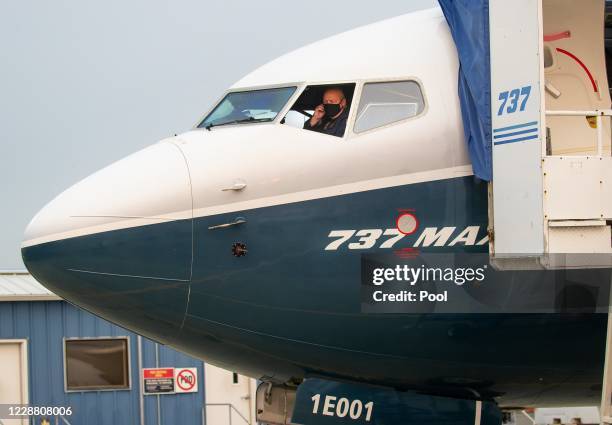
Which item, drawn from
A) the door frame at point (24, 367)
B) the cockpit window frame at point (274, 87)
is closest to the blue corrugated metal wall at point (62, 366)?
the door frame at point (24, 367)

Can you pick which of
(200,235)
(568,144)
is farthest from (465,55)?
(200,235)

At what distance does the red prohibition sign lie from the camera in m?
21.5

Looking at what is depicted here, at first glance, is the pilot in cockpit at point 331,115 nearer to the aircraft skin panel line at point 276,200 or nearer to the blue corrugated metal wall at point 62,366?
the aircraft skin panel line at point 276,200

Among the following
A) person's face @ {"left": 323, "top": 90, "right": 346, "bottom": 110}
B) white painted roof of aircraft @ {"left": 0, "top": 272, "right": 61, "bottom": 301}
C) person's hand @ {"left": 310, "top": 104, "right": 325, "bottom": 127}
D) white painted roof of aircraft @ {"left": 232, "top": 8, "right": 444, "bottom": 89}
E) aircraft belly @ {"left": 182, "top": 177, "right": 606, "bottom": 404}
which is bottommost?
white painted roof of aircraft @ {"left": 0, "top": 272, "right": 61, "bottom": 301}

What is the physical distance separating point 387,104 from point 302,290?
5.99ft

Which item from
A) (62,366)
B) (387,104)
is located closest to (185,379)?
(62,366)

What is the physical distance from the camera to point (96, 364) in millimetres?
21203

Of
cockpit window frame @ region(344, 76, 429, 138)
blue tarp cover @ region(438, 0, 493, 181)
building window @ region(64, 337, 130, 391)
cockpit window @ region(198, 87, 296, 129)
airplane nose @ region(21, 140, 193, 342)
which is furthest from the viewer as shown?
building window @ region(64, 337, 130, 391)

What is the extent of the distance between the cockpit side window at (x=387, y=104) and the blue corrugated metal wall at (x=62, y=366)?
39.9 ft

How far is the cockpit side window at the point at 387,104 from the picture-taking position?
948 centimetres

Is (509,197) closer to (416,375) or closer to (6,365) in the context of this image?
(416,375)

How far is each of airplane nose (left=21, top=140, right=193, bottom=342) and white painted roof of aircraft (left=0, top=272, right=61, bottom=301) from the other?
35.5ft

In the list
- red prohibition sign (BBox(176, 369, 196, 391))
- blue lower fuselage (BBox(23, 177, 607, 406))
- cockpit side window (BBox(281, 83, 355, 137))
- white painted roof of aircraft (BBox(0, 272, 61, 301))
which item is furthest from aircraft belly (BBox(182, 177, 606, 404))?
red prohibition sign (BBox(176, 369, 196, 391))

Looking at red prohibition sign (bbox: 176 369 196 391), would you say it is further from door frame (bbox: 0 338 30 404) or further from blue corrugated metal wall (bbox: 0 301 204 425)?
door frame (bbox: 0 338 30 404)
